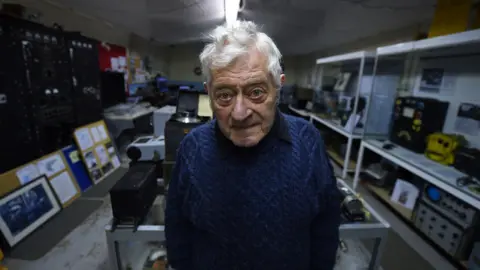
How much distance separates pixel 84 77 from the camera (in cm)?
276

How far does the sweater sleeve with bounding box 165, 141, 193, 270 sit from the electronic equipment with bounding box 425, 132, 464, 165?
225cm

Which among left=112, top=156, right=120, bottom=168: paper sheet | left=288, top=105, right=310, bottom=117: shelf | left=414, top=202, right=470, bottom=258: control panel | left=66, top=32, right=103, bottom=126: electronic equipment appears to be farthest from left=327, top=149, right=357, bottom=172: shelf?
left=66, top=32, right=103, bottom=126: electronic equipment

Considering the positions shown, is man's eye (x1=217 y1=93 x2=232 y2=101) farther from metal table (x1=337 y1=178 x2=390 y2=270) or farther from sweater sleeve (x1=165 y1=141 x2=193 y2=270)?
metal table (x1=337 y1=178 x2=390 y2=270)

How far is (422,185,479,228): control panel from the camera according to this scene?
161 cm

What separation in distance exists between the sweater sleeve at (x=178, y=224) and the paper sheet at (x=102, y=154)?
2612 millimetres

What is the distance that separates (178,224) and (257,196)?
32 cm

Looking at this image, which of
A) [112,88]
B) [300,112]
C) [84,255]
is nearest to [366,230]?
[84,255]

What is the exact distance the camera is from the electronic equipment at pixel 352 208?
119 centimetres

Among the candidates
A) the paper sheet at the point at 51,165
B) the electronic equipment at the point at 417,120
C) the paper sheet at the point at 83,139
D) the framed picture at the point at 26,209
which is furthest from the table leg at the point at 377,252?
the paper sheet at the point at 83,139

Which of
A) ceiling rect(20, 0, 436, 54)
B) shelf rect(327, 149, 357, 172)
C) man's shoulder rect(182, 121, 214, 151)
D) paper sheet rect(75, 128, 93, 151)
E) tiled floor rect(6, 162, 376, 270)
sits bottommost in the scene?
tiled floor rect(6, 162, 376, 270)

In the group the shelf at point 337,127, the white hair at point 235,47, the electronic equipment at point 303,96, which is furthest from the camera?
the electronic equipment at point 303,96

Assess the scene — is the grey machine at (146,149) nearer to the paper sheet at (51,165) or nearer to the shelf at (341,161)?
the paper sheet at (51,165)

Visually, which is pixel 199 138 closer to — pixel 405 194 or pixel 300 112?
pixel 405 194

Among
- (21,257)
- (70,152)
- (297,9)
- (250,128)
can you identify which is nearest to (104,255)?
(21,257)
